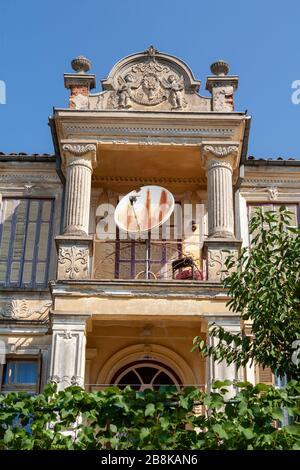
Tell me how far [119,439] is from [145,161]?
9.60m

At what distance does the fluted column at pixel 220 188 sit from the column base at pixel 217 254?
0.66 ft

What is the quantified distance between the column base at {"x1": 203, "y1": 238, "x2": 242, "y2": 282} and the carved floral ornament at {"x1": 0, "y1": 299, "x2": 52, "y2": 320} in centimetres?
367

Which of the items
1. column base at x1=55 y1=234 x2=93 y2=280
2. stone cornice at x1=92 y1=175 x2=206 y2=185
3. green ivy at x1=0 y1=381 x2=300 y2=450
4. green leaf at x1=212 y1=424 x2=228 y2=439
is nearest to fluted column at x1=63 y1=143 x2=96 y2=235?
column base at x1=55 y1=234 x2=93 y2=280

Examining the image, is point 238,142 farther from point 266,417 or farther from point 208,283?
point 266,417

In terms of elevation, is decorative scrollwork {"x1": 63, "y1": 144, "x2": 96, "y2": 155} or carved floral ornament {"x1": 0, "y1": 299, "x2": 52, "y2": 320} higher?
decorative scrollwork {"x1": 63, "y1": 144, "x2": 96, "y2": 155}

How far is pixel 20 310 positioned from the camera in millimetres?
16344

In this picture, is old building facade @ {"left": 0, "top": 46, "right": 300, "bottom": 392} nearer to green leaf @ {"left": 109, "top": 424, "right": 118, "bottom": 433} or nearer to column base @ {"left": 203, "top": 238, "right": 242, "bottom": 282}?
column base @ {"left": 203, "top": 238, "right": 242, "bottom": 282}

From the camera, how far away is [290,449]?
7.74 metres

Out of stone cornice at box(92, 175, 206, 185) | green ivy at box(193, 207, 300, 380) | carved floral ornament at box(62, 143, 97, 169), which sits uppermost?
stone cornice at box(92, 175, 206, 185)

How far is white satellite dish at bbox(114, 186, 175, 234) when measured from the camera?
15.7 meters

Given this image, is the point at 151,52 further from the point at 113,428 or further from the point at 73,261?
the point at 113,428

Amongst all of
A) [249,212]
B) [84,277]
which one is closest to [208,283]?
[84,277]

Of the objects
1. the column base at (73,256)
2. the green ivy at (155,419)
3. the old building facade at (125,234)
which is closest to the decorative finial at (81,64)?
the old building facade at (125,234)

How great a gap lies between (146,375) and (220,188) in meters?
4.25
